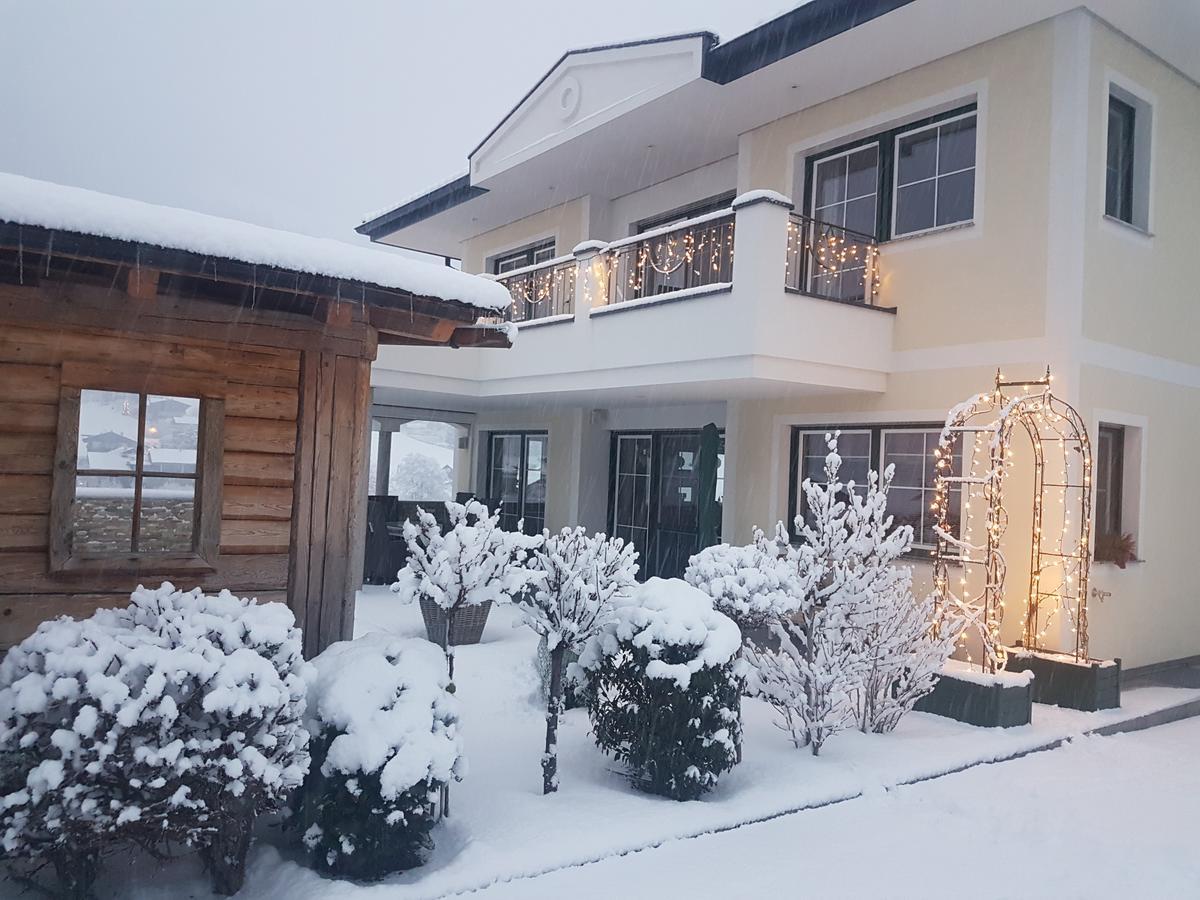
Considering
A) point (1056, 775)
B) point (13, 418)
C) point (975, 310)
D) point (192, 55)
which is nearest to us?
point (13, 418)

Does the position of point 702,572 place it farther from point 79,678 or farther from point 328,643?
point 79,678

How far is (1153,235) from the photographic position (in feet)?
32.2

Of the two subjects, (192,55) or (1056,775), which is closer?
(1056,775)

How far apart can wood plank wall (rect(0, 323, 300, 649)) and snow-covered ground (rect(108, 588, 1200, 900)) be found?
139 centimetres

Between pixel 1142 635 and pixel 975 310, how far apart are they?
3746mm

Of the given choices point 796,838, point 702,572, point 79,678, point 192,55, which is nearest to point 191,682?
point 79,678

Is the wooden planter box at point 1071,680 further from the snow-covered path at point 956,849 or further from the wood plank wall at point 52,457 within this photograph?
the wood plank wall at point 52,457

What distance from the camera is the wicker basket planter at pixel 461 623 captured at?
9953mm

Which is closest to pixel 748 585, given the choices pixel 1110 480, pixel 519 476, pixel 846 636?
pixel 846 636

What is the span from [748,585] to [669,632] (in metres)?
1.77

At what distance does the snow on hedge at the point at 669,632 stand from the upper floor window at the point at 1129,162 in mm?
6858

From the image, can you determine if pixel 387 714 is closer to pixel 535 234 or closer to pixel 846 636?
pixel 846 636

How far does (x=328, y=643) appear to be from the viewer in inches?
221

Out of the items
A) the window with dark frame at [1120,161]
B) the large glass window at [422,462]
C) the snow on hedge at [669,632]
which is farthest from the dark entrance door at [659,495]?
the large glass window at [422,462]
